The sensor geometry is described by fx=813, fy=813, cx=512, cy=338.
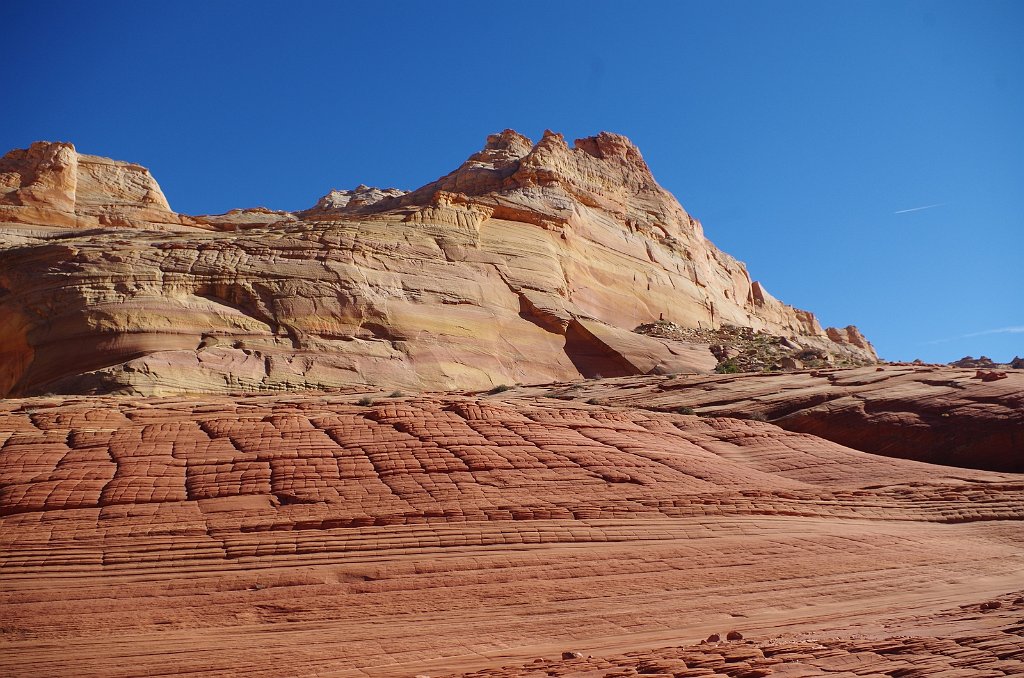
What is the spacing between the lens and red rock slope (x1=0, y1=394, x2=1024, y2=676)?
787cm

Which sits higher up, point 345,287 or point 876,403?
point 345,287

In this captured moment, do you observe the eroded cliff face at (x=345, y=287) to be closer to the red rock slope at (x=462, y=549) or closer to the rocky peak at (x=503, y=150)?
the rocky peak at (x=503, y=150)

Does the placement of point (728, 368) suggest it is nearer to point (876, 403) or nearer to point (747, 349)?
point (747, 349)

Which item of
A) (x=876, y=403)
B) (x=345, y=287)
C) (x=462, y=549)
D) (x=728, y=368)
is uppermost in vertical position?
(x=345, y=287)

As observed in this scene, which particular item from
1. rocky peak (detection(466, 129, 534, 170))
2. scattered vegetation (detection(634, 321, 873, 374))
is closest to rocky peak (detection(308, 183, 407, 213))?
rocky peak (detection(466, 129, 534, 170))

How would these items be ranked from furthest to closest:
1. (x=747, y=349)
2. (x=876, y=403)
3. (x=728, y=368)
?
(x=747, y=349) → (x=728, y=368) → (x=876, y=403)

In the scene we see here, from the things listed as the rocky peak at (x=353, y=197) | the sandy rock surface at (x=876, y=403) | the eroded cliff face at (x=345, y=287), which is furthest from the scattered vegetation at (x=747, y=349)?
the rocky peak at (x=353, y=197)

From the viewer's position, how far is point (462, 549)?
34.4ft

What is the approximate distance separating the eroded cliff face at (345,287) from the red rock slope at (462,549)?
8.63m

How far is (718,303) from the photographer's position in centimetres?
4847

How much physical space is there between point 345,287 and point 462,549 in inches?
738

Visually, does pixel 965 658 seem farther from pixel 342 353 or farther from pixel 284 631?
pixel 342 353

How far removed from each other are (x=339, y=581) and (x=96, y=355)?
18.2 meters

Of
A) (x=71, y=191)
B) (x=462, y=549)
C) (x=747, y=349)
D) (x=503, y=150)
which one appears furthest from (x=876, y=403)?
(x=71, y=191)
